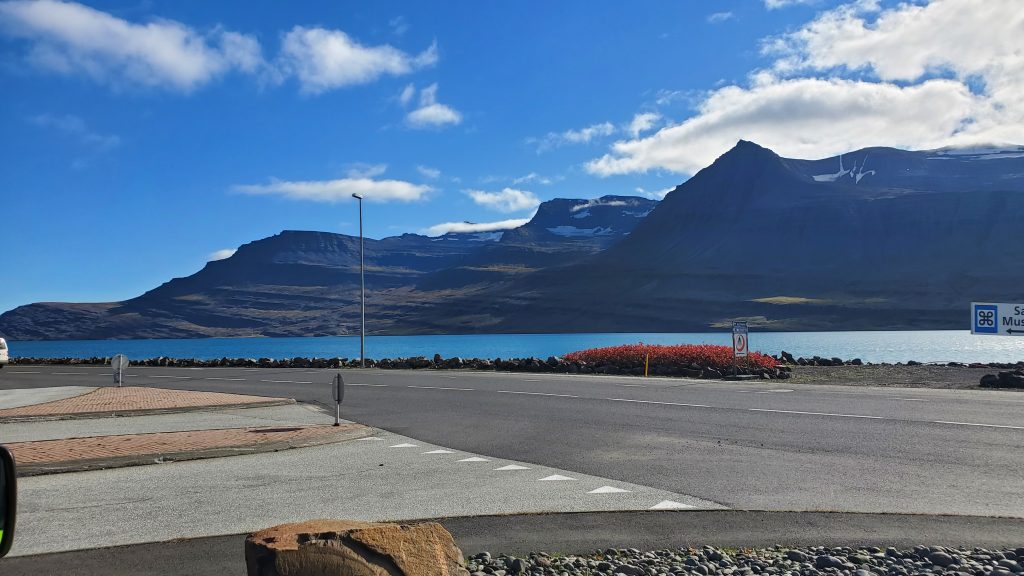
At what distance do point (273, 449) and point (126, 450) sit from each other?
1.87 metres

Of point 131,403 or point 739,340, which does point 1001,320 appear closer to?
point 739,340

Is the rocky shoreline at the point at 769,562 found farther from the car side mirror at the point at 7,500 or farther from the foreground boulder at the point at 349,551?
the car side mirror at the point at 7,500

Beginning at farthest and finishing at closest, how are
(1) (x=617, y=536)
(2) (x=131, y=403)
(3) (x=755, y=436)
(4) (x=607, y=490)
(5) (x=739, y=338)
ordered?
(5) (x=739, y=338) < (2) (x=131, y=403) < (3) (x=755, y=436) < (4) (x=607, y=490) < (1) (x=617, y=536)

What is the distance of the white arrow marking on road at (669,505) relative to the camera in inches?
292

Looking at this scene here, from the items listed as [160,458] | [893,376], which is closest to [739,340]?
[893,376]

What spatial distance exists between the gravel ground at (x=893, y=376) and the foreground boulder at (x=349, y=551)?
22.6m

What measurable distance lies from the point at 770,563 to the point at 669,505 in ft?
6.11

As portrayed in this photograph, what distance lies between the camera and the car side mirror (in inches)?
105

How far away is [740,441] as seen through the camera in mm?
11727

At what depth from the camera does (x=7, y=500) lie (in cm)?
278

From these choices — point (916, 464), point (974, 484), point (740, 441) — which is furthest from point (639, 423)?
point (974, 484)

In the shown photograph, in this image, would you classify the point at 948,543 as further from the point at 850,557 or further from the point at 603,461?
the point at 603,461

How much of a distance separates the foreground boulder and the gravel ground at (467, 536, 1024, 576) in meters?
1.05

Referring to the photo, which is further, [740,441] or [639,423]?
[639,423]
